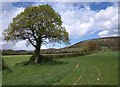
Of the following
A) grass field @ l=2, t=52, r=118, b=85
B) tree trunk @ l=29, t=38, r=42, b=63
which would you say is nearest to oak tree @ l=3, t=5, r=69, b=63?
tree trunk @ l=29, t=38, r=42, b=63

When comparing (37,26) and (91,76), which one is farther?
(37,26)

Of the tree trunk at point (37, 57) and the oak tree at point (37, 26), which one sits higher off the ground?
the oak tree at point (37, 26)

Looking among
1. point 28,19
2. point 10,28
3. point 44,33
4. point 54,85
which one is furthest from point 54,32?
point 54,85

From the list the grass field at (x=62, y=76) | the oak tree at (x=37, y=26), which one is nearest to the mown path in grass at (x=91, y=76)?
the grass field at (x=62, y=76)

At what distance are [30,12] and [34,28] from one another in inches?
122

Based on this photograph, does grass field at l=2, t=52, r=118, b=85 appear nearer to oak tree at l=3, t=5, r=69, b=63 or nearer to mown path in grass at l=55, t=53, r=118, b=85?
mown path in grass at l=55, t=53, r=118, b=85

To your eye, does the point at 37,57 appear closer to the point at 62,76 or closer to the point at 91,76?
Answer: the point at 62,76

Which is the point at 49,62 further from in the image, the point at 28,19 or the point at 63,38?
the point at 28,19

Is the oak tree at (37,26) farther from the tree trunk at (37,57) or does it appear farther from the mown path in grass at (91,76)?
the mown path in grass at (91,76)

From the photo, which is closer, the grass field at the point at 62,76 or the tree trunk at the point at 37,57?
the grass field at the point at 62,76

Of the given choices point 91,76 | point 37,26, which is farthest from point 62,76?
point 37,26

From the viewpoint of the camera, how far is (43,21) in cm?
5197

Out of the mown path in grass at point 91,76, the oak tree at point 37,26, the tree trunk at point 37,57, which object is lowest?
the mown path in grass at point 91,76

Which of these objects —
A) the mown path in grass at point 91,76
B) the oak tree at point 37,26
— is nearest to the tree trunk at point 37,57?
the oak tree at point 37,26
